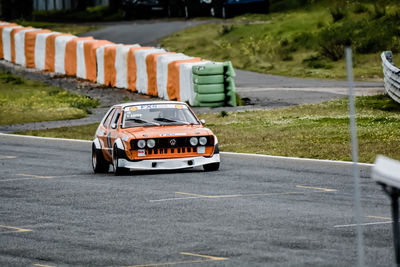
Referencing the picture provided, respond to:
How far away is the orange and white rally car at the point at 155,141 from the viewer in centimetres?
1599

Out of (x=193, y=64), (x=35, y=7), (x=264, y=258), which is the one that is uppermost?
(x=264, y=258)

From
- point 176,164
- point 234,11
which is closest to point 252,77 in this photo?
point 234,11

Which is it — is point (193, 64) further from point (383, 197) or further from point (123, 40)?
point (123, 40)

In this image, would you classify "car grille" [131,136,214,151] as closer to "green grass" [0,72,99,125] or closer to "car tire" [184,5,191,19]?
"green grass" [0,72,99,125]

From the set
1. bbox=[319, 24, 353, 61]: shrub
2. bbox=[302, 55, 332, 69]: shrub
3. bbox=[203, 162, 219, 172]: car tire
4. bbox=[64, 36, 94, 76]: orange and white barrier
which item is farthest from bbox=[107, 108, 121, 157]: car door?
bbox=[319, 24, 353, 61]: shrub

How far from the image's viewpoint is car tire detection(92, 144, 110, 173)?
17233 millimetres

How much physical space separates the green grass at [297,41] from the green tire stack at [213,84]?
27.8 feet

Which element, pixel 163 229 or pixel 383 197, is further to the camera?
pixel 383 197

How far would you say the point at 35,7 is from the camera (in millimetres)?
81000

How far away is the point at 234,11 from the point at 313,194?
41021 millimetres

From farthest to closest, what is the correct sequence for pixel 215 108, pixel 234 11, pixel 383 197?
1. pixel 234 11
2. pixel 215 108
3. pixel 383 197

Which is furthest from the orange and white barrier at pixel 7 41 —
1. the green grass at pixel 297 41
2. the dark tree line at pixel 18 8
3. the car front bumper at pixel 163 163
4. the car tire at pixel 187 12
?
the car front bumper at pixel 163 163

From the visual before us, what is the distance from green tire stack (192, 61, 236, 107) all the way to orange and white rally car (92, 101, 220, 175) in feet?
37.5

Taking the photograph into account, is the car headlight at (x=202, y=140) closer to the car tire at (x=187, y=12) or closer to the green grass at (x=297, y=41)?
the green grass at (x=297, y=41)
